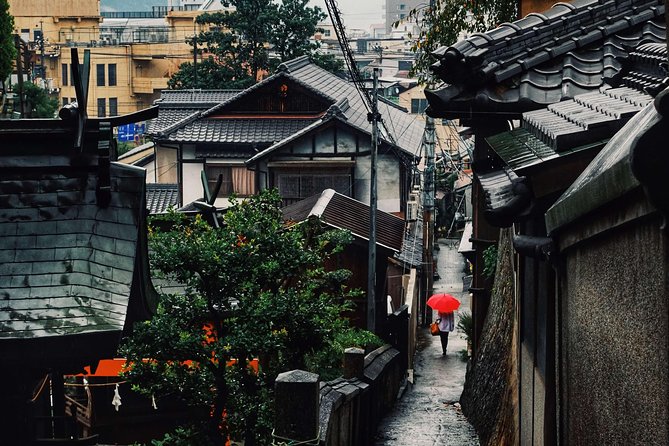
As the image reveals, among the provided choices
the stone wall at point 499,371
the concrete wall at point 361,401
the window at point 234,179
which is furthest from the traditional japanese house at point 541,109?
the window at point 234,179

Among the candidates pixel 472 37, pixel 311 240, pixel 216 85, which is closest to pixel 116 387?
pixel 311 240

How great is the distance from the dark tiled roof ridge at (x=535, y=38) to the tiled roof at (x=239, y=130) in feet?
95.5

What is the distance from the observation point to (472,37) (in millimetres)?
13398

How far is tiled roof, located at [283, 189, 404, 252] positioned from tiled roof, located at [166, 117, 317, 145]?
12595 millimetres

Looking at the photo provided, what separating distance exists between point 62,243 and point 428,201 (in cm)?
2920

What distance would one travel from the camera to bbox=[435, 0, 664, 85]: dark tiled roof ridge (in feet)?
41.9

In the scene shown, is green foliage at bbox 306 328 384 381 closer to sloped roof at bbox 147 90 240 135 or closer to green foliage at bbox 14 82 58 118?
sloped roof at bbox 147 90 240 135

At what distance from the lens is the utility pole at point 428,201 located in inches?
1388

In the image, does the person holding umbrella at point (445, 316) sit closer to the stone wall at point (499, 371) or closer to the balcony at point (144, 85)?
the stone wall at point (499, 371)

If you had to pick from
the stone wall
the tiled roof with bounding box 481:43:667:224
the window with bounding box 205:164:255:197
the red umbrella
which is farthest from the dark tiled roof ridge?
the window with bounding box 205:164:255:197

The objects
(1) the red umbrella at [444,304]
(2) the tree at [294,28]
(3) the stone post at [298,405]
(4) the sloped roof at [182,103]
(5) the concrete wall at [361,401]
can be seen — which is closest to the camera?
(3) the stone post at [298,405]

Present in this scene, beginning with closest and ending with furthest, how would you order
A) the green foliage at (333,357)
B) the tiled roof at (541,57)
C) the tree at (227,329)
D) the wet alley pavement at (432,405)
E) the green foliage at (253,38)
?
the tiled roof at (541,57)
the tree at (227,329)
the wet alley pavement at (432,405)
the green foliage at (333,357)
the green foliage at (253,38)

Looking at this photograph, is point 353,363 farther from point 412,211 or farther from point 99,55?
point 99,55

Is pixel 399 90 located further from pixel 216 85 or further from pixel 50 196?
pixel 50 196
